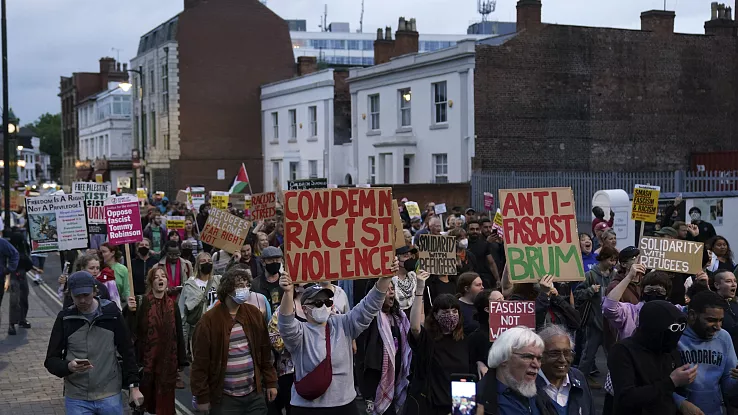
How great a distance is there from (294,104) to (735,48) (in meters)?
19.7

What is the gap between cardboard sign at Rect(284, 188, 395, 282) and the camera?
7.06 meters

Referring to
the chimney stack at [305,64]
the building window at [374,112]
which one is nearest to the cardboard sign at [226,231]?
the building window at [374,112]

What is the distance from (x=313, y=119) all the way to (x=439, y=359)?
36.4 m

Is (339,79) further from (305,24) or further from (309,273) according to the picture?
(305,24)

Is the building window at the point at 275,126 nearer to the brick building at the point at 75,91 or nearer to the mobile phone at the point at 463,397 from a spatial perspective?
the brick building at the point at 75,91

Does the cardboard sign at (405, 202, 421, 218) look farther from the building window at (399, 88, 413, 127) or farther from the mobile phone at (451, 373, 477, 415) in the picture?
the mobile phone at (451, 373, 477, 415)

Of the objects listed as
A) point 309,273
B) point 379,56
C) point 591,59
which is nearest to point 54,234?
point 309,273

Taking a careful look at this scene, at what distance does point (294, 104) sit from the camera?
45188mm

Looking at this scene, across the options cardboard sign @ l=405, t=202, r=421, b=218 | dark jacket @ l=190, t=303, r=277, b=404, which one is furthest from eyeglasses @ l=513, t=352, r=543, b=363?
cardboard sign @ l=405, t=202, r=421, b=218

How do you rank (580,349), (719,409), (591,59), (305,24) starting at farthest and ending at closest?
1. (305,24)
2. (591,59)
3. (580,349)
4. (719,409)

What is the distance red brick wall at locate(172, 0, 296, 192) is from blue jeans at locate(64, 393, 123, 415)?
42.3 metres

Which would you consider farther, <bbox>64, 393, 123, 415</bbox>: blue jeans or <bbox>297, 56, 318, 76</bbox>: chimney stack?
<bbox>297, 56, 318, 76</bbox>: chimney stack

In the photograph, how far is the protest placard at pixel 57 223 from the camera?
14023 mm

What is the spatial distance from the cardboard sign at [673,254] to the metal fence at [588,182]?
14006mm
